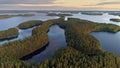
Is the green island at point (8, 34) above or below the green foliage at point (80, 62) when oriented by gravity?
below

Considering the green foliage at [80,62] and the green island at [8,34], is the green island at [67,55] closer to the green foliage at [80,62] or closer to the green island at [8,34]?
the green foliage at [80,62]

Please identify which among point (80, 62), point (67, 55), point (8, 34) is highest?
point (80, 62)

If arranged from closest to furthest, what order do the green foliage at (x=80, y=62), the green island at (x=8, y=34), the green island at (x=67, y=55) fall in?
the green foliage at (x=80, y=62) < the green island at (x=67, y=55) < the green island at (x=8, y=34)

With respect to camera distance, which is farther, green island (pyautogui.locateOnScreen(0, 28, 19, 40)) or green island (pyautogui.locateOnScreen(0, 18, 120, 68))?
green island (pyautogui.locateOnScreen(0, 28, 19, 40))

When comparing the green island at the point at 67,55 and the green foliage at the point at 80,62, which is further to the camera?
the green island at the point at 67,55

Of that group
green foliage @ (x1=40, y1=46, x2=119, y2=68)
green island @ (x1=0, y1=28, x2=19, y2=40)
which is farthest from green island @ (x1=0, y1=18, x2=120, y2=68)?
green island @ (x1=0, y1=28, x2=19, y2=40)

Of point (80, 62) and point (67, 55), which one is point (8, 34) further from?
point (80, 62)

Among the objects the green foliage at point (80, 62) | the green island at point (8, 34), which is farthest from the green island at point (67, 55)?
the green island at point (8, 34)

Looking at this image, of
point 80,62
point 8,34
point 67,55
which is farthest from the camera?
point 8,34

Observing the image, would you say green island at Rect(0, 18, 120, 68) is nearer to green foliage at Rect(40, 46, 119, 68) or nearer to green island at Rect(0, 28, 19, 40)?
green foliage at Rect(40, 46, 119, 68)

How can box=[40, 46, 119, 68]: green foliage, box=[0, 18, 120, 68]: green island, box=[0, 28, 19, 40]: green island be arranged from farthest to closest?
box=[0, 28, 19, 40]: green island → box=[0, 18, 120, 68]: green island → box=[40, 46, 119, 68]: green foliage

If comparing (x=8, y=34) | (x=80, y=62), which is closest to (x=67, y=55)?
(x=80, y=62)

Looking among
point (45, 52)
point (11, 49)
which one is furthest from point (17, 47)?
point (45, 52)
